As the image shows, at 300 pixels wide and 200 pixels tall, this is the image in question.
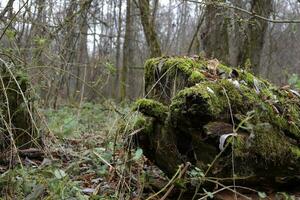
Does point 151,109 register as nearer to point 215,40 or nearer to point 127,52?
point 215,40

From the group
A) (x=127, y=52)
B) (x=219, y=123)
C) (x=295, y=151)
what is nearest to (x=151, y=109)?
(x=219, y=123)

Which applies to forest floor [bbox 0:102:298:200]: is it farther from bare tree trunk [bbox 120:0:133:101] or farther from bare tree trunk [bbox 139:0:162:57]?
bare tree trunk [bbox 120:0:133:101]

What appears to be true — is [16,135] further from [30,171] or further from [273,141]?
[273,141]

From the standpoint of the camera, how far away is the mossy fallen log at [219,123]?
314cm

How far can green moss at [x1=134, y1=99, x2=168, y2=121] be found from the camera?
3461mm

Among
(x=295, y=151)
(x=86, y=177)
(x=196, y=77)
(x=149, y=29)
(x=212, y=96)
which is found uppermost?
(x=149, y=29)

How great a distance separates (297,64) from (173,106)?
1008 inches

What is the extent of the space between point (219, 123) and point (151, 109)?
59 centimetres

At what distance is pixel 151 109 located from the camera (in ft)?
11.4

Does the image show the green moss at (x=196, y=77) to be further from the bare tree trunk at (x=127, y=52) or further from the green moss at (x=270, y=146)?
the bare tree trunk at (x=127, y=52)

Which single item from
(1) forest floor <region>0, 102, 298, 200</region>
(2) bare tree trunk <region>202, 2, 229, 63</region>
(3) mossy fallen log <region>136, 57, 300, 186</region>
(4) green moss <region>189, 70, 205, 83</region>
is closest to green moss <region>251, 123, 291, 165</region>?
(3) mossy fallen log <region>136, 57, 300, 186</region>

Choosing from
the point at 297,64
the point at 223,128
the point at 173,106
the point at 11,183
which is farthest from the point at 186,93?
the point at 297,64

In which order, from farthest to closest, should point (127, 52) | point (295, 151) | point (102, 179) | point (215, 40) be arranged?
point (127, 52), point (215, 40), point (102, 179), point (295, 151)

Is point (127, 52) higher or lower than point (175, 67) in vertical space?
lower
